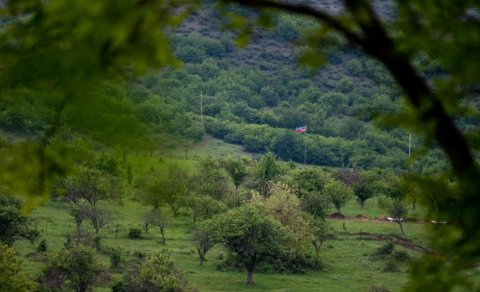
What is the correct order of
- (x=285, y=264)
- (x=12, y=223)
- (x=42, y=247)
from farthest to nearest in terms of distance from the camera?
(x=285, y=264), (x=42, y=247), (x=12, y=223)

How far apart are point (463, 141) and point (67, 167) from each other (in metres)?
1.82

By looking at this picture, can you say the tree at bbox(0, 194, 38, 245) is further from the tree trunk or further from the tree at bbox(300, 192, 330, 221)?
the tree at bbox(300, 192, 330, 221)

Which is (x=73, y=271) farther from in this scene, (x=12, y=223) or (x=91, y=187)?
(x=91, y=187)

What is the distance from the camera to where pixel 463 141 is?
3.04 m

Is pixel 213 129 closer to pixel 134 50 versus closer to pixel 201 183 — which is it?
pixel 201 183

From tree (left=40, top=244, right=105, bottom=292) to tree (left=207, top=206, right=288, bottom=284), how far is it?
1037 centimetres

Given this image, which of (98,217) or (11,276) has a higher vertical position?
(11,276)

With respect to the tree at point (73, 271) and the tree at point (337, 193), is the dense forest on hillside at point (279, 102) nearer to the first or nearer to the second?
the tree at point (337, 193)

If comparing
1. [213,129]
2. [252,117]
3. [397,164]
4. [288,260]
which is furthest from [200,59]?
[288,260]

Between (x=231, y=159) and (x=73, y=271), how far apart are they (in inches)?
1440

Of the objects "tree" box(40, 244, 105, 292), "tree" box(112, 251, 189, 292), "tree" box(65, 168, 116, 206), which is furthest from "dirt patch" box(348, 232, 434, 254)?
"tree" box(40, 244, 105, 292)

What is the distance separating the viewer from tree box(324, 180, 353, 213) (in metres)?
57.7

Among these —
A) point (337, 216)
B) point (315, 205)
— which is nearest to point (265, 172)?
point (337, 216)

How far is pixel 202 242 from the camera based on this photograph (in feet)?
142
